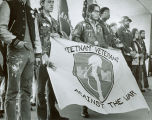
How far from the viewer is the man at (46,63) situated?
263 cm

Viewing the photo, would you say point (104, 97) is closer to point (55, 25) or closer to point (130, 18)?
point (55, 25)

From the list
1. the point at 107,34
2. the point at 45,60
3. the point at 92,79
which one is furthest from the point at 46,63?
the point at 107,34

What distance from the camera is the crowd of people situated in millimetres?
2234

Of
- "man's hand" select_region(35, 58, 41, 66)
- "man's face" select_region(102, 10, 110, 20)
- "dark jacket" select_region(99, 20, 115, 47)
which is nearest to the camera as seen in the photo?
"man's hand" select_region(35, 58, 41, 66)

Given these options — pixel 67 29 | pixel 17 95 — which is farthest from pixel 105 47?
pixel 17 95

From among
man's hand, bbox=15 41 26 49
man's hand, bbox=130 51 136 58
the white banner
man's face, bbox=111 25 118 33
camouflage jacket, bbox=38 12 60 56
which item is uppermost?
man's face, bbox=111 25 118 33

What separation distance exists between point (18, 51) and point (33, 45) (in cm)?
19

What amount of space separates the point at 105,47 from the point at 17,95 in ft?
3.91

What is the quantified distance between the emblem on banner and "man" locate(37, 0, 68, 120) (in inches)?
11.2

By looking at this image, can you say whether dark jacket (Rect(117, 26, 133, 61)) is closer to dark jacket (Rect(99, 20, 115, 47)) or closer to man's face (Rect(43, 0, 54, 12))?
dark jacket (Rect(99, 20, 115, 47))

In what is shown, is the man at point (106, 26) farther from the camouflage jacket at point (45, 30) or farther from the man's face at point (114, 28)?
the camouflage jacket at point (45, 30)

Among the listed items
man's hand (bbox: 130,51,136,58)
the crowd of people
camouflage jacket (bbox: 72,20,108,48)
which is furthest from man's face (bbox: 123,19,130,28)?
camouflage jacket (bbox: 72,20,108,48)

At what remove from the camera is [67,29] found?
305cm

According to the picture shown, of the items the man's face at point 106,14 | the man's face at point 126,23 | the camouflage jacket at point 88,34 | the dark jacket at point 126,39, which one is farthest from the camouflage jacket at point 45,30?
the man's face at point 126,23
